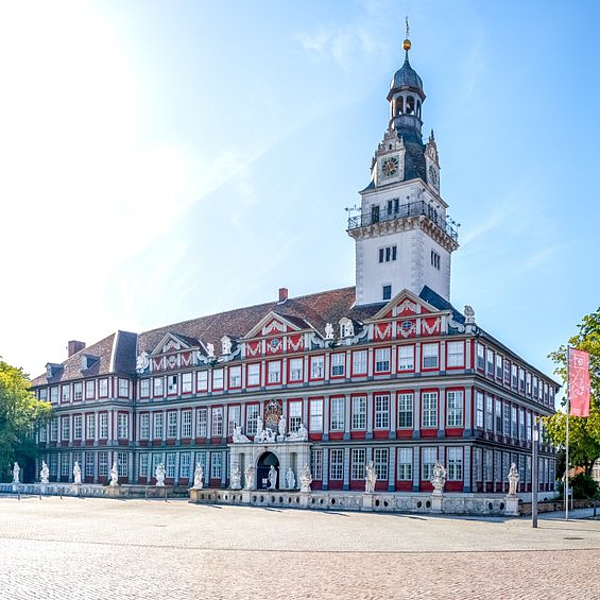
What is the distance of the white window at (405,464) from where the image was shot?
5262 centimetres

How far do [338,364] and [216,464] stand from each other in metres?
15.0

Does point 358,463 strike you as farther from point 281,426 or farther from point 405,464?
point 281,426

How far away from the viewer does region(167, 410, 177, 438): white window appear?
6912 cm

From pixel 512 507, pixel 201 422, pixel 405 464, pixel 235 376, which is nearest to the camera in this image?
pixel 512 507

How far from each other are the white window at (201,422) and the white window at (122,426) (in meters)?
9.27

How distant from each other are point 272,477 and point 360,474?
6943 mm

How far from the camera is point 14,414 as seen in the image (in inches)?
2803

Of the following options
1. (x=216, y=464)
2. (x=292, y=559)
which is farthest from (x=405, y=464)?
(x=292, y=559)

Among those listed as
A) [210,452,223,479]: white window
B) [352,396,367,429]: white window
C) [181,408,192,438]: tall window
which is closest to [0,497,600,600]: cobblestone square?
[352,396,367,429]: white window

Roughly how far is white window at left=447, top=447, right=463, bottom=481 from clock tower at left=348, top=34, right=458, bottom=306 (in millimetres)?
12888

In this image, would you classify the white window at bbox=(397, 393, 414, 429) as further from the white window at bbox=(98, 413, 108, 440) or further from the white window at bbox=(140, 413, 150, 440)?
the white window at bbox=(98, 413, 108, 440)

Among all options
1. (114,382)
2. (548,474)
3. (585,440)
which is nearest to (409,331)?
(585,440)

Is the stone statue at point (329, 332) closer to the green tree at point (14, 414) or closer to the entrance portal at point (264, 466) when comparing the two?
the entrance portal at point (264, 466)

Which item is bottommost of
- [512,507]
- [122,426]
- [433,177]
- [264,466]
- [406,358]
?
[264,466]
